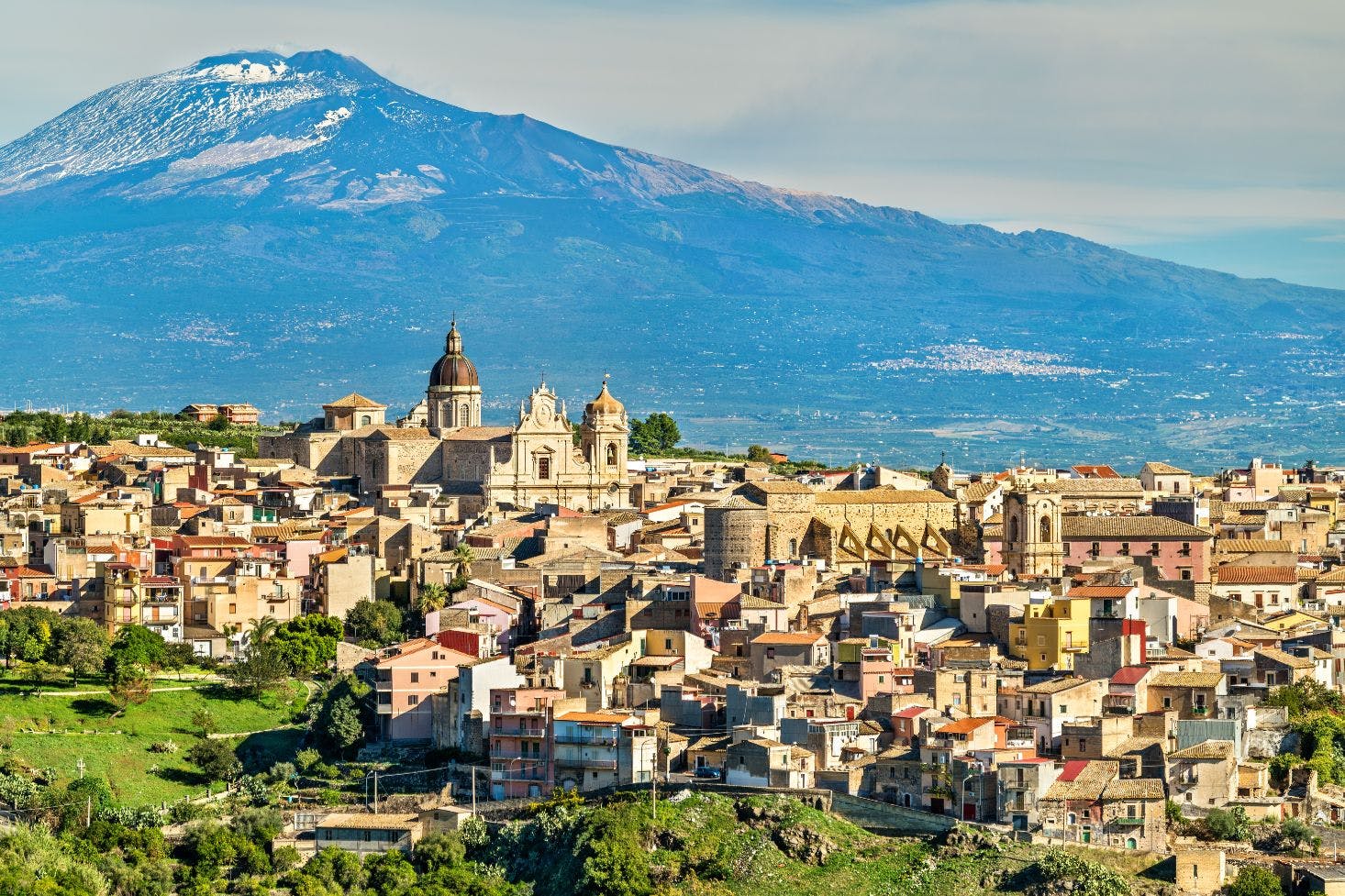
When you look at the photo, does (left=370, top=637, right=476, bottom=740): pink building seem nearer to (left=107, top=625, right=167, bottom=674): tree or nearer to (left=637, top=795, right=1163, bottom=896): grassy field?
(left=107, top=625, right=167, bottom=674): tree

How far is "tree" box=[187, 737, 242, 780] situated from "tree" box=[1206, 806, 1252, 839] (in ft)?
55.1

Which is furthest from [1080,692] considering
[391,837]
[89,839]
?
[89,839]

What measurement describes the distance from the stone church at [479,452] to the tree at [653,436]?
17.5 metres

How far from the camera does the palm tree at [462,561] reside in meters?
57.1

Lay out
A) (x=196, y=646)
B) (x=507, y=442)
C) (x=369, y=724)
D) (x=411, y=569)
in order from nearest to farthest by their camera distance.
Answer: (x=369, y=724) → (x=196, y=646) → (x=411, y=569) → (x=507, y=442)

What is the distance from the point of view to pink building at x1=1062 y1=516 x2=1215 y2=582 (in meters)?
56.7

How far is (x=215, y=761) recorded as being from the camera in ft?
149

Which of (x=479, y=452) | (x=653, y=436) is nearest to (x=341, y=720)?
(x=479, y=452)

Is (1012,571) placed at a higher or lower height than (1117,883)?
higher

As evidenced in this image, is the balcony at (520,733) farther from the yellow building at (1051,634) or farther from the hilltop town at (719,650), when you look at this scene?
the yellow building at (1051,634)

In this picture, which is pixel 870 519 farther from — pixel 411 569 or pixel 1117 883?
pixel 1117 883

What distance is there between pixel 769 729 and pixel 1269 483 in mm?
40034

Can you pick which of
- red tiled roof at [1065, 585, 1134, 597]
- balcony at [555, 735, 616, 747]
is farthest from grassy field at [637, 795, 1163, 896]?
red tiled roof at [1065, 585, 1134, 597]

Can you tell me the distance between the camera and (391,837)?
41.0m
